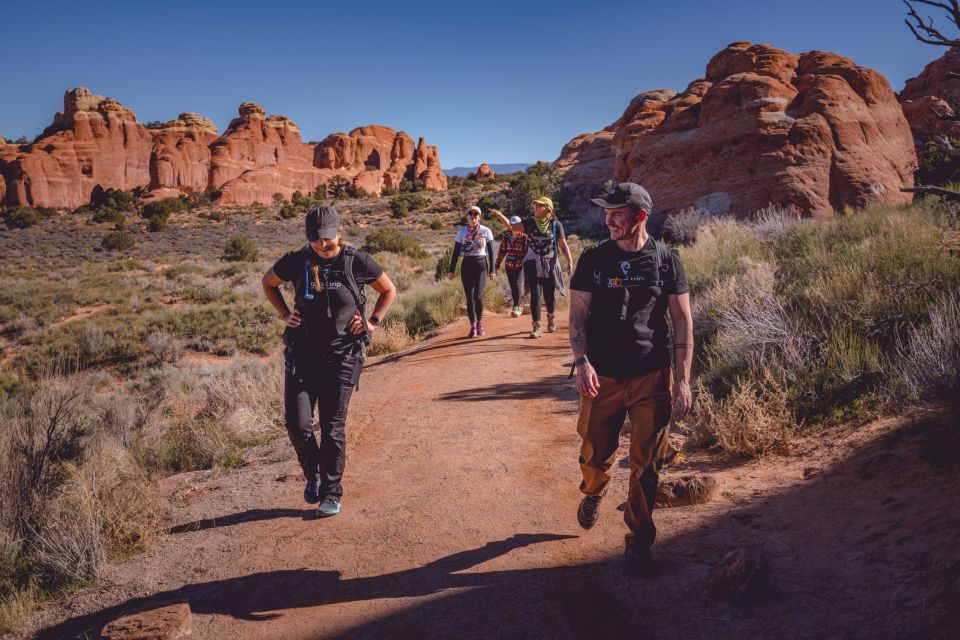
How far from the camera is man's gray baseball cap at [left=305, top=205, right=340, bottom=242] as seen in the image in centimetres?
385

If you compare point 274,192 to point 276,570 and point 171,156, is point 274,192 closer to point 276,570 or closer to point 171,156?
point 171,156

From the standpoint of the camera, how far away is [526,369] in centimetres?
770

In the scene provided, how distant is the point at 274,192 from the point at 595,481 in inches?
2913

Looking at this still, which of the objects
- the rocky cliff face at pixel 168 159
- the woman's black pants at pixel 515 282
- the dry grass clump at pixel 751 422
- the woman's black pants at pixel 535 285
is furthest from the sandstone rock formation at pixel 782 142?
the rocky cliff face at pixel 168 159

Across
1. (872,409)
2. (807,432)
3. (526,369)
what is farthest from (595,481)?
(526,369)

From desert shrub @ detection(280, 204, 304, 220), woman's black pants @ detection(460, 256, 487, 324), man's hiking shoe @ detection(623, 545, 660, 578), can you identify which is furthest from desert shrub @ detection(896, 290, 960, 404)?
desert shrub @ detection(280, 204, 304, 220)

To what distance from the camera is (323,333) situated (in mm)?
3930

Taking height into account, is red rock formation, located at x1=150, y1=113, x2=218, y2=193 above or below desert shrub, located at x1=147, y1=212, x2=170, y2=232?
above

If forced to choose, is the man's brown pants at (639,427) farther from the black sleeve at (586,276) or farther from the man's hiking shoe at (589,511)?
the black sleeve at (586,276)

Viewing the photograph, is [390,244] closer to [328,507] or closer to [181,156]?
[328,507]

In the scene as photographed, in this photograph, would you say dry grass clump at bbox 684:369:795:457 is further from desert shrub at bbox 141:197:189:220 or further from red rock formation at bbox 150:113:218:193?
red rock formation at bbox 150:113:218:193

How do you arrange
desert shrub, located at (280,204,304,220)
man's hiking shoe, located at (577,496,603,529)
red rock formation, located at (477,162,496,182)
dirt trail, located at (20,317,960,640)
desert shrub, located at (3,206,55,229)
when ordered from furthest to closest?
red rock formation, located at (477,162,496,182) → desert shrub, located at (280,204,304,220) → desert shrub, located at (3,206,55,229) → man's hiking shoe, located at (577,496,603,529) → dirt trail, located at (20,317,960,640)

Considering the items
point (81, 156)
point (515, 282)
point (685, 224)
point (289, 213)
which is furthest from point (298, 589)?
point (81, 156)

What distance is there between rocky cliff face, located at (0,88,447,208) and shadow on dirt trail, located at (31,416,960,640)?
70133 millimetres
